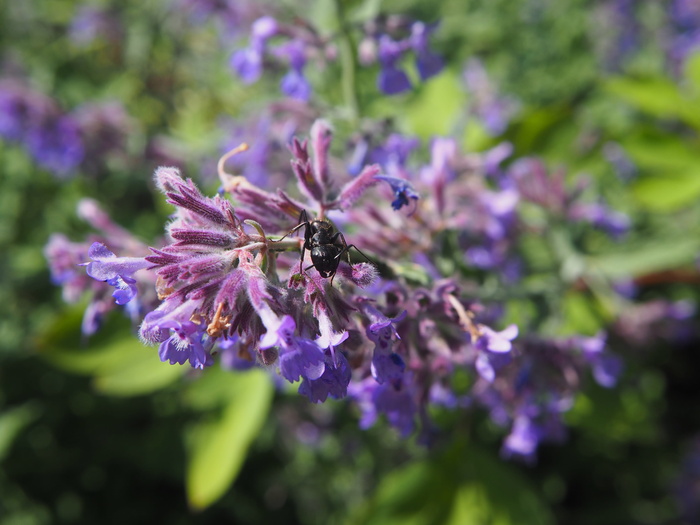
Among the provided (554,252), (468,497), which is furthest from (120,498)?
(554,252)

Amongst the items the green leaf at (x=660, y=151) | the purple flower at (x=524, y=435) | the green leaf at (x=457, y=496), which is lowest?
the green leaf at (x=457, y=496)

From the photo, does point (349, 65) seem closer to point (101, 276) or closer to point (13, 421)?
point (101, 276)

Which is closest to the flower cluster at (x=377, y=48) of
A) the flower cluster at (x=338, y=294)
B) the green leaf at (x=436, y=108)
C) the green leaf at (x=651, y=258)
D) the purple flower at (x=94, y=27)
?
the flower cluster at (x=338, y=294)

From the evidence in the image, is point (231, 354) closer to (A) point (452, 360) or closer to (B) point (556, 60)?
(A) point (452, 360)

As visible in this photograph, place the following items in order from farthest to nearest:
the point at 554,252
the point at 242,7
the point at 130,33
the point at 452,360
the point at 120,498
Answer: the point at 130,33 < the point at 120,498 < the point at 242,7 < the point at 554,252 < the point at 452,360

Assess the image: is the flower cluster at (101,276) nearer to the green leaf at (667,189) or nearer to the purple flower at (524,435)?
the purple flower at (524,435)
